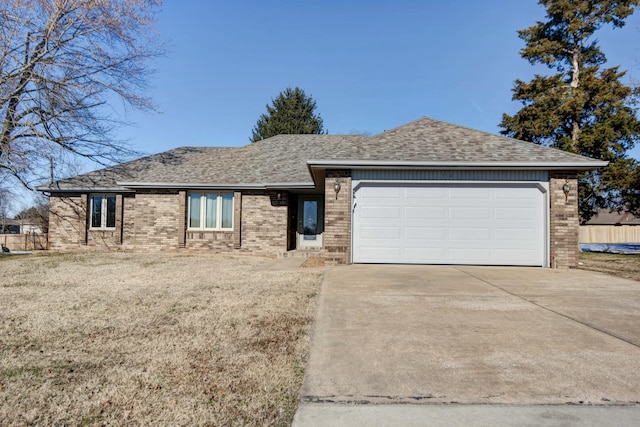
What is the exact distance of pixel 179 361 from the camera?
3381mm

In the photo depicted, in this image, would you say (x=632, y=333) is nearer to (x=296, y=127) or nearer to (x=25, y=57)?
(x=25, y=57)

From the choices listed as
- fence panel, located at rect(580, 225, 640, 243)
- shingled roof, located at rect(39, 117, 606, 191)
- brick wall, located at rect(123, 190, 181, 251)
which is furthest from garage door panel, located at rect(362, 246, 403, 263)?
fence panel, located at rect(580, 225, 640, 243)

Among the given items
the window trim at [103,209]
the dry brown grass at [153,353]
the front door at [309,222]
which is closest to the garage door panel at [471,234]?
the dry brown grass at [153,353]

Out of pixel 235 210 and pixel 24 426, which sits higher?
pixel 235 210

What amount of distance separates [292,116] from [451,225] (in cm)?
2544

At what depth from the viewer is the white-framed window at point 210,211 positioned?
14.6 m

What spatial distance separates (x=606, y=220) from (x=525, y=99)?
38.7 meters

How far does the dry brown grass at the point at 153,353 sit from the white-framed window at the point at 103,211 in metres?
9.52

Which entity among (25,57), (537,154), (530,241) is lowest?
(530,241)

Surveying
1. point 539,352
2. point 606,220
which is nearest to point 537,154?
point 539,352

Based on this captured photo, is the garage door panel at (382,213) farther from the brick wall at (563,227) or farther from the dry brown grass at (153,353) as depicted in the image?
the brick wall at (563,227)

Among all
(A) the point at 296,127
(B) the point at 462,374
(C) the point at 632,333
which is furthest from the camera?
(A) the point at 296,127

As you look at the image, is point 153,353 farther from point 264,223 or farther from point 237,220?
point 237,220

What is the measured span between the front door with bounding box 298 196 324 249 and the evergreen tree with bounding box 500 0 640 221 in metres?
14.5
